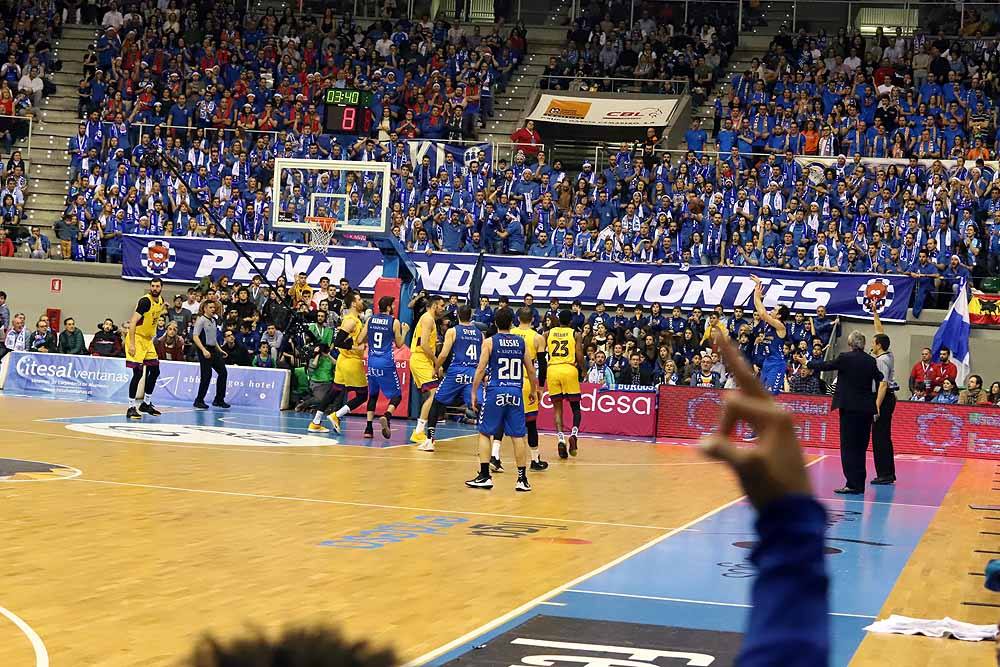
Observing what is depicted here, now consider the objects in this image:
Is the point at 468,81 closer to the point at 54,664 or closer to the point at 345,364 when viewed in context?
the point at 345,364

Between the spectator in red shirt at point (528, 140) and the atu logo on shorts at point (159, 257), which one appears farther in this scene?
the spectator in red shirt at point (528, 140)

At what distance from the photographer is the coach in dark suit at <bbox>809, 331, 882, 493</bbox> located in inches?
637

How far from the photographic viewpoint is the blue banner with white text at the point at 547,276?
26.7 m

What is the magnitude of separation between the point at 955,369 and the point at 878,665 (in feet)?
61.9

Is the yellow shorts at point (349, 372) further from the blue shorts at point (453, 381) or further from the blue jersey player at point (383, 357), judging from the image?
the blue shorts at point (453, 381)

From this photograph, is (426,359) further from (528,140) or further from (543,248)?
(528,140)

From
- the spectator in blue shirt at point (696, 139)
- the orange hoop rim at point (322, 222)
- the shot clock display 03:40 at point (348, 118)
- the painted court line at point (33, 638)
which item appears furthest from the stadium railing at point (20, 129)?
the painted court line at point (33, 638)

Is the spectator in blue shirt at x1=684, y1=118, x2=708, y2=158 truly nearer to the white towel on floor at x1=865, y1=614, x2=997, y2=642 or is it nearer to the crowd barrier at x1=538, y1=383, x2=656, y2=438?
the crowd barrier at x1=538, y1=383, x2=656, y2=438

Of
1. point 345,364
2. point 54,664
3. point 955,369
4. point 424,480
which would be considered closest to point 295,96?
point 345,364

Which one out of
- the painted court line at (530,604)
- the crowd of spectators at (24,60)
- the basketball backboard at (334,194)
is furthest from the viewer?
the crowd of spectators at (24,60)

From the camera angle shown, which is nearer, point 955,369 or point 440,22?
point 955,369

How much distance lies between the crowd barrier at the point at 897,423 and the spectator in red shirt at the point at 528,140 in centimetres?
1000

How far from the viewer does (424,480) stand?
15.1m

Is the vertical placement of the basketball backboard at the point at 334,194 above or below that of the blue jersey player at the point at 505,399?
above
